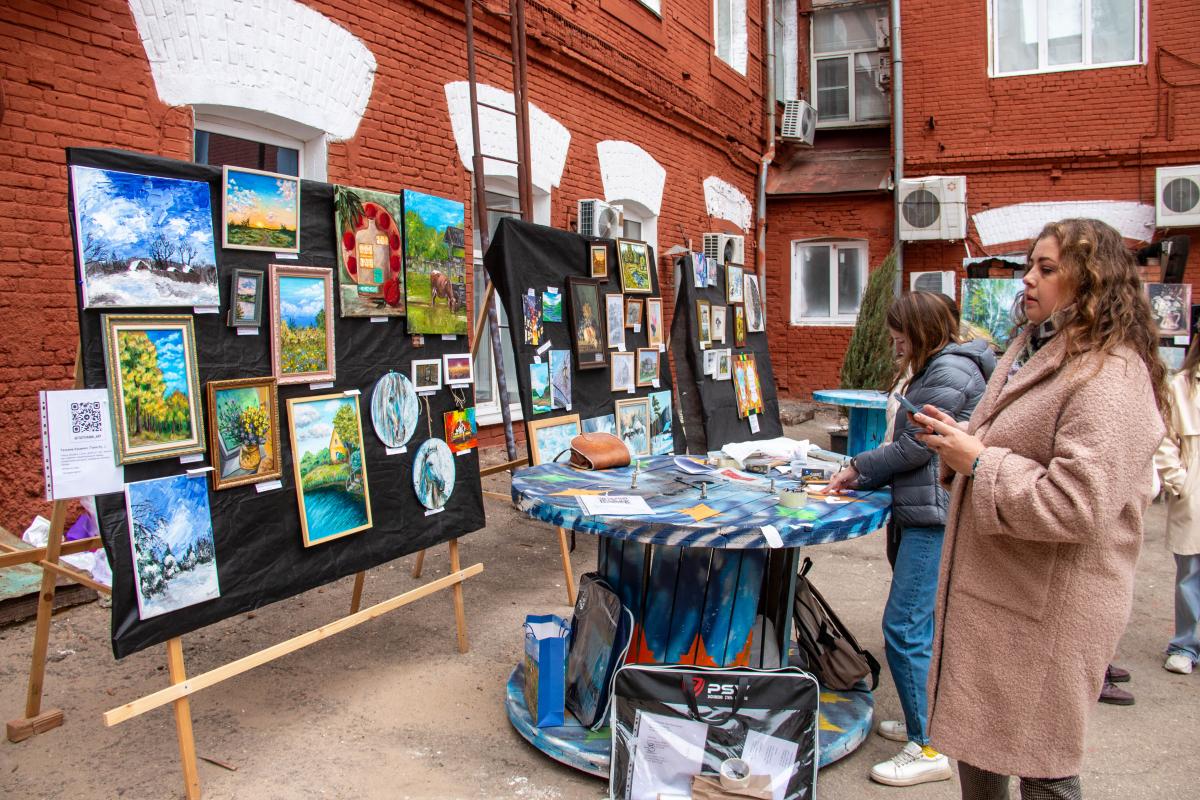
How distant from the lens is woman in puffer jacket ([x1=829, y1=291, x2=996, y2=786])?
2980 millimetres

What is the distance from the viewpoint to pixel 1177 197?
36.6ft

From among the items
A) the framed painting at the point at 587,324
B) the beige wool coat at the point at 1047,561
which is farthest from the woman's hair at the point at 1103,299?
the framed painting at the point at 587,324

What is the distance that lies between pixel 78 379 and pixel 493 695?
203 centimetres

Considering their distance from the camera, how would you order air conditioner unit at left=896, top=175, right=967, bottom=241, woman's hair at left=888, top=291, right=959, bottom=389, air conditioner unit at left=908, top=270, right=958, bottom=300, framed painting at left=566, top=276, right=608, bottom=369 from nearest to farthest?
woman's hair at left=888, top=291, right=959, bottom=389
framed painting at left=566, top=276, right=608, bottom=369
air conditioner unit at left=896, top=175, right=967, bottom=241
air conditioner unit at left=908, top=270, right=958, bottom=300

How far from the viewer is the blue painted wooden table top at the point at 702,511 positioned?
269 cm

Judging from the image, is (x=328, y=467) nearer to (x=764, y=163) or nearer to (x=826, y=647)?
(x=826, y=647)

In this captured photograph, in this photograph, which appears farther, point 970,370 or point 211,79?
point 211,79

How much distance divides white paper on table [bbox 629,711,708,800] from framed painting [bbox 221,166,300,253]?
2.13m

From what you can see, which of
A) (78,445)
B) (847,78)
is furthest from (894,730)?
(847,78)

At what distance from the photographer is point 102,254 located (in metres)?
2.63

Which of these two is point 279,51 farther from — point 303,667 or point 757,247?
point 757,247

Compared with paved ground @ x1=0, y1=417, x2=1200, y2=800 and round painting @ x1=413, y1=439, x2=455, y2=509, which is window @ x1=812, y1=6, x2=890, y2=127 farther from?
round painting @ x1=413, y1=439, x2=455, y2=509

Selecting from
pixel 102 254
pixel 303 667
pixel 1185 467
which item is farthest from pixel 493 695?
pixel 1185 467

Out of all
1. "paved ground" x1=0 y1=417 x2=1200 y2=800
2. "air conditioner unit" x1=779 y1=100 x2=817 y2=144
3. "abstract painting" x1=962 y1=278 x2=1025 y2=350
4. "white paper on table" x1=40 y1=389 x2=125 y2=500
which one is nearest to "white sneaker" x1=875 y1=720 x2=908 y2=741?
"paved ground" x1=0 y1=417 x2=1200 y2=800
